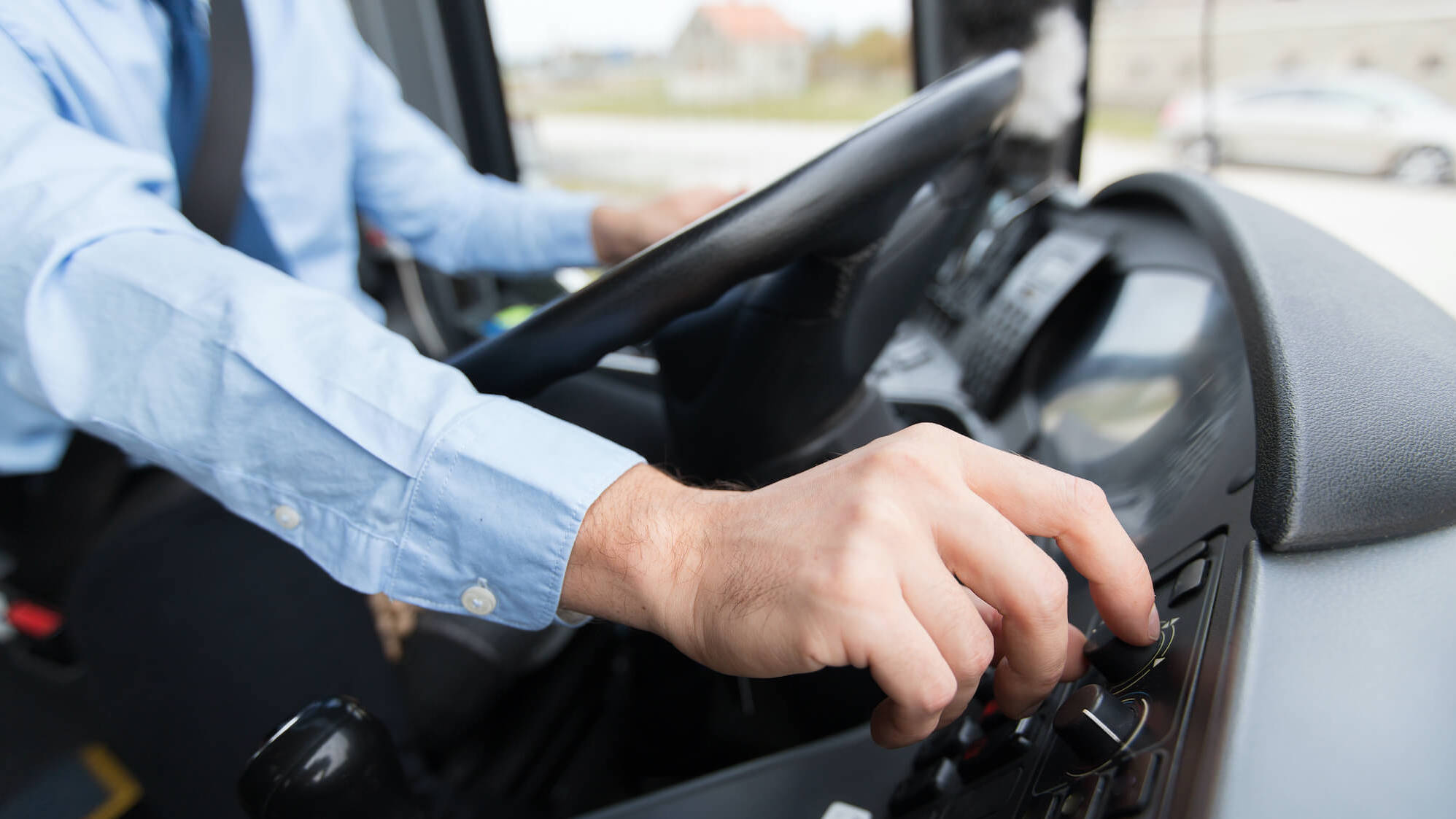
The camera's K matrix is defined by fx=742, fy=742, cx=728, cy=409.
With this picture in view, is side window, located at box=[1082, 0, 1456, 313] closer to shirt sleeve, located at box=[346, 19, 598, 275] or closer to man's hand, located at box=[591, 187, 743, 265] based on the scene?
man's hand, located at box=[591, 187, 743, 265]

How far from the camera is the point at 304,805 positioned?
40 cm

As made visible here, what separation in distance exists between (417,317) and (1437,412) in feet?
7.01

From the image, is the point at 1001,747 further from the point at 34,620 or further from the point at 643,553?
the point at 34,620

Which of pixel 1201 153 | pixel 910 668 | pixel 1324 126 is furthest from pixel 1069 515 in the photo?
pixel 1201 153

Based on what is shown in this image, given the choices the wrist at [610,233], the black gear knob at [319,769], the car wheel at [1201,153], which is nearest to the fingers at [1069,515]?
the black gear knob at [319,769]

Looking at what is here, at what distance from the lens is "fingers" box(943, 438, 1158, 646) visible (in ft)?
1.20

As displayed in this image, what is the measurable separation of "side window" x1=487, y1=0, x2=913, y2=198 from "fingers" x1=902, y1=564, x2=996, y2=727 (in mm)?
1471

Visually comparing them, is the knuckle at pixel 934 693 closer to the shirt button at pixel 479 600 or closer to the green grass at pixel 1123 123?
the shirt button at pixel 479 600

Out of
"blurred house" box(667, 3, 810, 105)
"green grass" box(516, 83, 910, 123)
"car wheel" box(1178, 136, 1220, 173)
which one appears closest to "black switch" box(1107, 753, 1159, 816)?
"car wheel" box(1178, 136, 1220, 173)

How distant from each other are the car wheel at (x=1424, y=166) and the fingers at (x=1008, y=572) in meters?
0.85

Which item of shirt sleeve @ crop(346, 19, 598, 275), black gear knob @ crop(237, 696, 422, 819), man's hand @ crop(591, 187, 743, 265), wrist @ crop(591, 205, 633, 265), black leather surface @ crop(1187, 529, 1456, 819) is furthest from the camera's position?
shirt sleeve @ crop(346, 19, 598, 275)

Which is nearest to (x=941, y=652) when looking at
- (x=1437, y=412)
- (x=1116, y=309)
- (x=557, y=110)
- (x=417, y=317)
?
(x=1437, y=412)

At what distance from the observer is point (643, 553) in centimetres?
40

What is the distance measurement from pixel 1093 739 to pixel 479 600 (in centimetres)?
35
